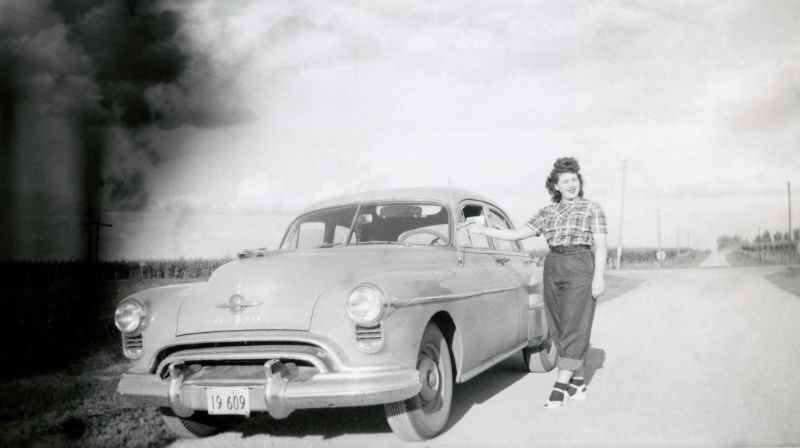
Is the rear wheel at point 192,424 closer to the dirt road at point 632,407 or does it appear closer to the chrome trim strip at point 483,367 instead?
the dirt road at point 632,407

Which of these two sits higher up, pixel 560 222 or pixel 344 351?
pixel 560 222

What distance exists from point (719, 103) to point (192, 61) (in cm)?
438

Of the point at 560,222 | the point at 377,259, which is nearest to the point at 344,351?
the point at 377,259

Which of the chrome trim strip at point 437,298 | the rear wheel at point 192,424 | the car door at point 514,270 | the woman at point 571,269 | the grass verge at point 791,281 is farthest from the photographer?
the grass verge at point 791,281

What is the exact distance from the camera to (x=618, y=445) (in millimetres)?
3186

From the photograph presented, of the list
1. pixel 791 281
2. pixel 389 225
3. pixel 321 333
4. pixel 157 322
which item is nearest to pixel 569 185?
pixel 389 225

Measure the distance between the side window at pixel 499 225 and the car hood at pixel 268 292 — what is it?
170 centimetres

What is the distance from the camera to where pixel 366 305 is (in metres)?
3.04

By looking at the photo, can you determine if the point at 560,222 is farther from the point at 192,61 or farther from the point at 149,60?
the point at 149,60

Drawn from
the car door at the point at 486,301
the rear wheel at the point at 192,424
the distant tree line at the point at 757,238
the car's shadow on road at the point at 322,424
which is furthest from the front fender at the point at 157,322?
the distant tree line at the point at 757,238

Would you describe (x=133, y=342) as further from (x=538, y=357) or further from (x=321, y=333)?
(x=538, y=357)

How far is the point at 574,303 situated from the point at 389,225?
1.42 metres

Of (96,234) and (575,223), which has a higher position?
(575,223)

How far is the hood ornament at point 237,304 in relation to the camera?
3.23 m
